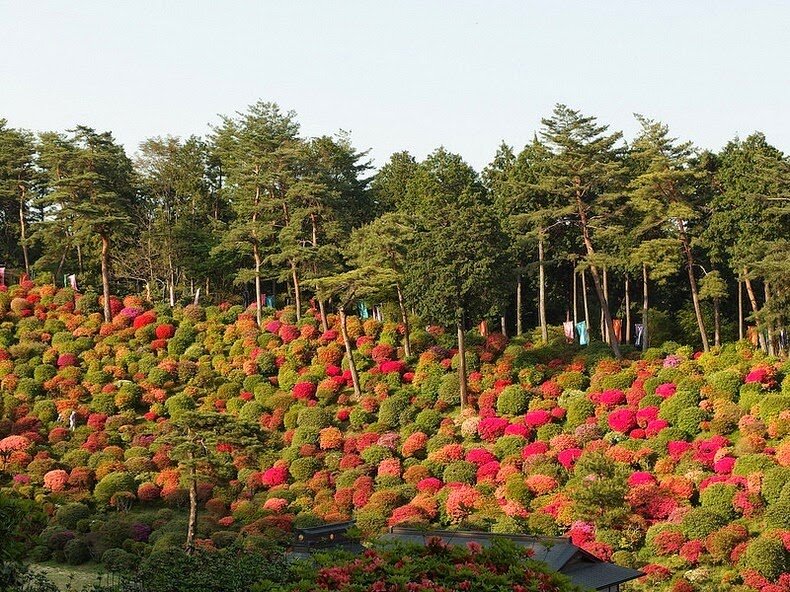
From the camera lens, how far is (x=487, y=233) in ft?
134

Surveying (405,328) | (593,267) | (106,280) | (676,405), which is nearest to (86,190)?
(106,280)

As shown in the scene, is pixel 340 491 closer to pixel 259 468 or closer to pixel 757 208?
pixel 259 468

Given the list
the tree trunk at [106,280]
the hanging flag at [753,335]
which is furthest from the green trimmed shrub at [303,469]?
the hanging flag at [753,335]

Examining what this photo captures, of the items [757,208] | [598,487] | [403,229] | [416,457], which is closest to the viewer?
[598,487]

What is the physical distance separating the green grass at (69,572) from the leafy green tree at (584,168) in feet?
72.7

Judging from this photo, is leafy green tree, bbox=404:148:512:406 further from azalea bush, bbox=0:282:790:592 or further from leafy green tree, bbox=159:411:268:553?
leafy green tree, bbox=159:411:268:553

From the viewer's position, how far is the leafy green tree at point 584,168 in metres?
43.8

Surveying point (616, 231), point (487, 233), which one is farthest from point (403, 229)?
point (616, 231)

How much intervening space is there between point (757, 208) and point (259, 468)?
67.0ft

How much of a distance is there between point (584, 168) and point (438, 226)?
21.7 ft

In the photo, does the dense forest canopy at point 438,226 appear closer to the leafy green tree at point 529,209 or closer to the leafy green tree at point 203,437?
the leafy green tree at point 529,209

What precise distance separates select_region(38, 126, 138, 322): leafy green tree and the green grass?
65.5 ft

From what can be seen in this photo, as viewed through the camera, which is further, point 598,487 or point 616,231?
point 616,231

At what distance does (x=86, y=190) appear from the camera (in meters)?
51.1
